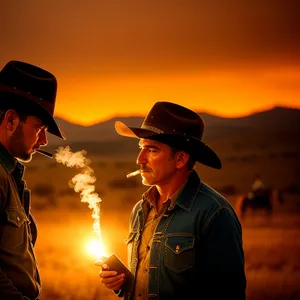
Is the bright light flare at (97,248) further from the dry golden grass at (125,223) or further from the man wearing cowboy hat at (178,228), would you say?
the dry golden grass at (125,223)

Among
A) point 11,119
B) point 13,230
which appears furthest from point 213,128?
point 13,230

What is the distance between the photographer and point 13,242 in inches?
97.0

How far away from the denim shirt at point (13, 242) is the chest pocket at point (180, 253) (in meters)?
0.55

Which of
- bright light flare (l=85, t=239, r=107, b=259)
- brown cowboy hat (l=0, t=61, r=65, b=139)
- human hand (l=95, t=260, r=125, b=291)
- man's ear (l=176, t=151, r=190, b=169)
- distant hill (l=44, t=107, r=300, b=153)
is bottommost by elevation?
distant hill (l=44, t=107, r=300, b=153)

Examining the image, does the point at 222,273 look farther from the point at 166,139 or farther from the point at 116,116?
the point at 116,116

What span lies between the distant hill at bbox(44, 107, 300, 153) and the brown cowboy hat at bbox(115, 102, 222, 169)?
333cm

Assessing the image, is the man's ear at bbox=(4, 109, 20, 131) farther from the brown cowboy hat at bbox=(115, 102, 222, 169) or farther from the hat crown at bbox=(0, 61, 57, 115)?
the brown cowboy hat at bbox=(115, 102, 222, 169)

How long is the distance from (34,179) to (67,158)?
14.8ft

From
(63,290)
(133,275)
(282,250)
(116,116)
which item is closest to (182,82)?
(116,116)

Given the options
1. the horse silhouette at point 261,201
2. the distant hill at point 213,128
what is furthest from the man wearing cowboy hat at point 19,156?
the horse silhouette at point 261,201

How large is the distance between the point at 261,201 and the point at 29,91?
5.50m

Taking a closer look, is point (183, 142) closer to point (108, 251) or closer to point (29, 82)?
point (29, 82)

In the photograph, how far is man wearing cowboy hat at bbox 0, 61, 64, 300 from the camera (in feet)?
8.04

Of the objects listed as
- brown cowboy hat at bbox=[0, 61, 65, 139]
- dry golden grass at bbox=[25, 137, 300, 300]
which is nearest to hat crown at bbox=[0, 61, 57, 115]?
brown cowboy hat at bbox=[0, 61, 65, 139]
